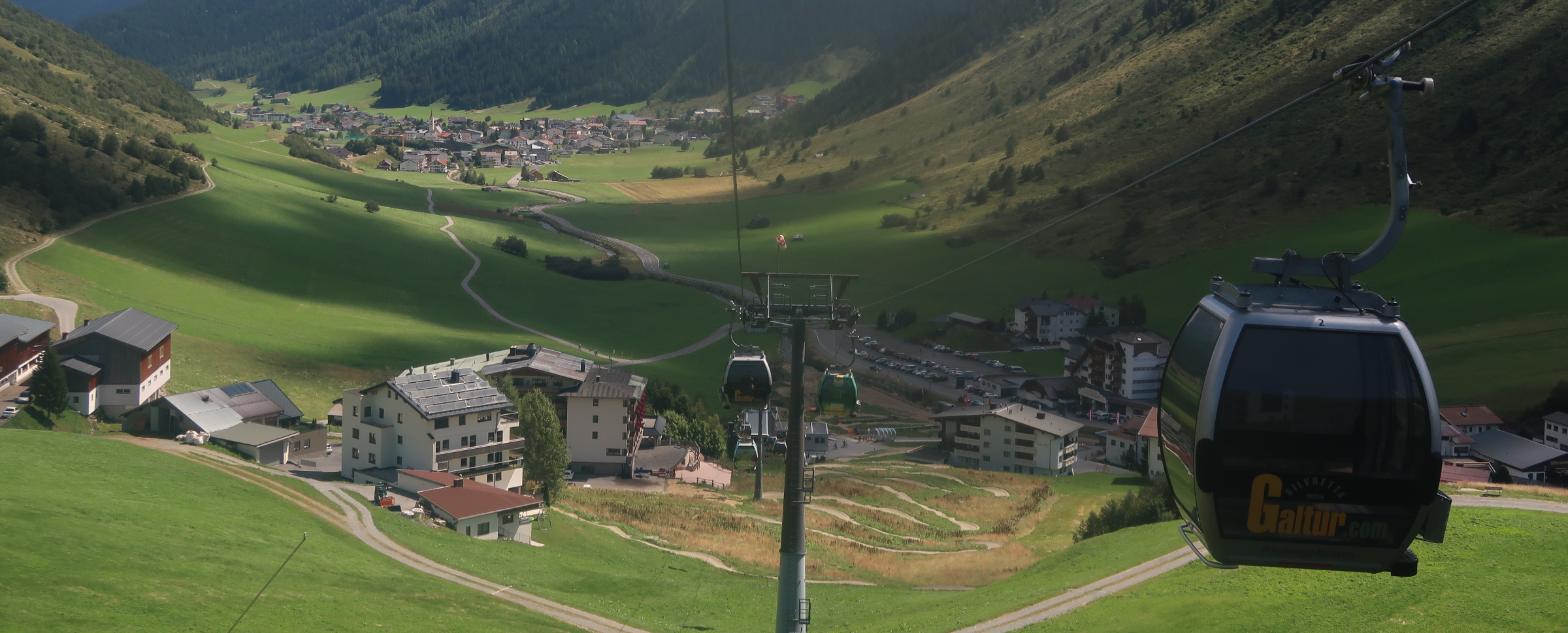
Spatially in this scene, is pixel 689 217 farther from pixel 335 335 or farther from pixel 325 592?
pixel 325 592

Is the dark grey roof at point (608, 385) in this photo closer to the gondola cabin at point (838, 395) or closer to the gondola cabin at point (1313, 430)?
the gondola cabin at point (838, 395)

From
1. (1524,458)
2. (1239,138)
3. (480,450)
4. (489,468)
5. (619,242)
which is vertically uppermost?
(1239,138)

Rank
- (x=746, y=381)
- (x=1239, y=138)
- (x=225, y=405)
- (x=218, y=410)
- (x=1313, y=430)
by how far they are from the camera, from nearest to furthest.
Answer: (x=1313, y=430) < (x=746, y=381) < (x=218, y=410) < (x=225, y=405) < (x=1239, y=138)

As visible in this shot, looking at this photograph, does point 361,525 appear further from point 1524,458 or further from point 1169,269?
point 1169,269

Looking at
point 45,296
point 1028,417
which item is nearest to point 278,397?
point 45,296

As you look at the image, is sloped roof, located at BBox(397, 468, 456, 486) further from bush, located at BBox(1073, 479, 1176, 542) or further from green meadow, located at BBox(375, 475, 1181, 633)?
bush, located at BBox(1073, 479, 1176, 542)

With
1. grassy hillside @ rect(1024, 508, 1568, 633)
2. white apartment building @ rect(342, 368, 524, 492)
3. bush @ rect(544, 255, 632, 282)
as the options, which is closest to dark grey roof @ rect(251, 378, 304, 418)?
white apartment building @ rect(342, 368, 524, 492)

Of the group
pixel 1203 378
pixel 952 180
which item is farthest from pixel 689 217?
pixel 1203 378

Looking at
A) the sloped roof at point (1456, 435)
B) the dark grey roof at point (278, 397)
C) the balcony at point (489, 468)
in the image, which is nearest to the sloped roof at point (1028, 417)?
the sloped roof at point (1456, 435)
